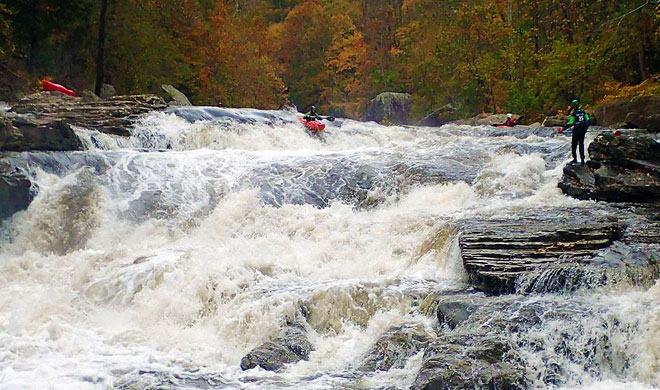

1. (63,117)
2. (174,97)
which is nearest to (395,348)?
(63,117)

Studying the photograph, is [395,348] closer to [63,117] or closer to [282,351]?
[282,351]

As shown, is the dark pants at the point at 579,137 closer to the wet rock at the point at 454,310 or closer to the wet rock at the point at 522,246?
Result: the wet rock at the point at 522,246

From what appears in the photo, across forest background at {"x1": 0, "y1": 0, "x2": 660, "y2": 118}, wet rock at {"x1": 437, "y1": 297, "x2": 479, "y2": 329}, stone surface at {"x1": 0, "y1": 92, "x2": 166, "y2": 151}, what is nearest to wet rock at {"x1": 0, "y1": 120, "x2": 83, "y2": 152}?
stone surface at {"x1": 0, "y1": 92, "x2": 166, "y2": 151}

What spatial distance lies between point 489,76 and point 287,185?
602 inches

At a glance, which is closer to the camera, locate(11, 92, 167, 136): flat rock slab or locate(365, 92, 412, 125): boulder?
locate(11, 92, 167, 136): flat rock slab

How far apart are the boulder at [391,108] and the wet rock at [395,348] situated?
26.8 metres

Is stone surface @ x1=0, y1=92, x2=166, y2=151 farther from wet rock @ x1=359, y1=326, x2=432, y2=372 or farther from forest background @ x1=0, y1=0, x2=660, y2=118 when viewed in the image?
wet rock @ x1=359, y1=326, x2=432, y2=372

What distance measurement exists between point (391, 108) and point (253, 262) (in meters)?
25.8

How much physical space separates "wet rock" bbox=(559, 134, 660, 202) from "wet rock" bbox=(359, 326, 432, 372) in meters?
5.71

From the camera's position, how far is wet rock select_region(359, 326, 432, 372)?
688 cm

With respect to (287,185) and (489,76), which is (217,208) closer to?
(287,185)

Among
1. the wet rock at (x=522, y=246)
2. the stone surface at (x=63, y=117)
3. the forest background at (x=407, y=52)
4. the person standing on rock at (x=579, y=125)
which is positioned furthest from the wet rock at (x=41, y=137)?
the person standing on rock at (x=579, y=125)

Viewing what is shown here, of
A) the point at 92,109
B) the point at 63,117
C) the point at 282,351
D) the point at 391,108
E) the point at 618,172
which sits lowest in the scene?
the point at 282,351

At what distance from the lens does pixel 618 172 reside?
1159cm
